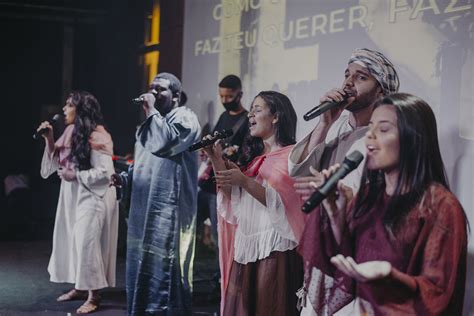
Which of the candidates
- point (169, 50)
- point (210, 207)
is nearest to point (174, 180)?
point (210, 207)

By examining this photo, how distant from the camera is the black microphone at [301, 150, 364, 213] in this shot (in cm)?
205

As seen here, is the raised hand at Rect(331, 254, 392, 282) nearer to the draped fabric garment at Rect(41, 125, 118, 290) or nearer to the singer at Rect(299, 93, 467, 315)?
the singer at Rect(299, 93, 467, 315)

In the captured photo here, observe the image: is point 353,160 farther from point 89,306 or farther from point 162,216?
point 89,306

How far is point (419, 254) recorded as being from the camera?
212 centimetres

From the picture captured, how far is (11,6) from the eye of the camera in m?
7.54

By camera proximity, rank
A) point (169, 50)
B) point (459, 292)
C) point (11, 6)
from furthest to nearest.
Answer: point (11, 6) < point (169, 50) < point (459, 292)

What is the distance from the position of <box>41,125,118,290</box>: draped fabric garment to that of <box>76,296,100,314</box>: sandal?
0.32 ft

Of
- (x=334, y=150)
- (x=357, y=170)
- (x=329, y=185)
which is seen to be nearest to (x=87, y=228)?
(x=334, y=150)

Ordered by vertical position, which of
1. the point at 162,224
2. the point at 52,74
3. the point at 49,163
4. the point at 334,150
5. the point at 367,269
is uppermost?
the point at 52,74

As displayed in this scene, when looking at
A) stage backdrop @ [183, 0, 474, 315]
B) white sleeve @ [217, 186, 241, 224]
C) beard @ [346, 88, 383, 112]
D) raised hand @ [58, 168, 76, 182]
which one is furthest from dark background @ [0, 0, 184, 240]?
beard @ [346, 88, 383, 112]

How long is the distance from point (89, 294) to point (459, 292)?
132 inches

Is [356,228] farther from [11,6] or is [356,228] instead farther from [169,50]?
[11,6]

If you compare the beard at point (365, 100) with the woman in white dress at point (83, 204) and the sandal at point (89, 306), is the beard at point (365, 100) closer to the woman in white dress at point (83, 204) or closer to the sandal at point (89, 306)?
the woman in white dress at point (83, 204)

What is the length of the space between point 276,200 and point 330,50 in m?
1.37
